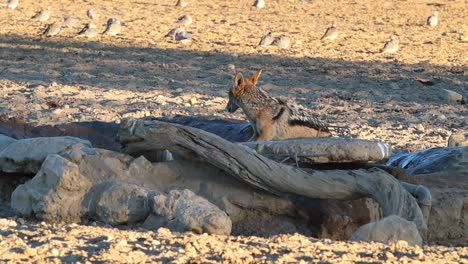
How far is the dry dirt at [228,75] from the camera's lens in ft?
17.5

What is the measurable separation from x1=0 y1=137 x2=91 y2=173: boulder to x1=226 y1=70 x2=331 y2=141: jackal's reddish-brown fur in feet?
6.95

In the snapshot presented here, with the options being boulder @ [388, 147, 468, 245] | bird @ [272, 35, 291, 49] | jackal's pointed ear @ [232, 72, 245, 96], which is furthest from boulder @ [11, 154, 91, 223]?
bird @ [272, 35, 291, 49]

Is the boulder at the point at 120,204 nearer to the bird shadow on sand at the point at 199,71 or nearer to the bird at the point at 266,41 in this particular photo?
the bird shadow on sand at the point at 199,71

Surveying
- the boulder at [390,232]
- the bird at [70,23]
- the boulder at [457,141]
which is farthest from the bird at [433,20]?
the boulder at [390,232]

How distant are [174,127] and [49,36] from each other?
33.3 ft

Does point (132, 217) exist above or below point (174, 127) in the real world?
below

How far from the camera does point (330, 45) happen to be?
51.6 feet

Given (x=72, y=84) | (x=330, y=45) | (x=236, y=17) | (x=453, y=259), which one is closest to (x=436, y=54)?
(x=330, y=45)

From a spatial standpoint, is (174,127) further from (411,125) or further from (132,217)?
(411,125)

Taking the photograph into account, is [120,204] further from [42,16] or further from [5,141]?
[42,16]

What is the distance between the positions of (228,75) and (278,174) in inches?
274

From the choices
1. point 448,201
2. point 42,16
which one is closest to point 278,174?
point 448,201

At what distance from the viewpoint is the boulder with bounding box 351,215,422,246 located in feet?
18.7

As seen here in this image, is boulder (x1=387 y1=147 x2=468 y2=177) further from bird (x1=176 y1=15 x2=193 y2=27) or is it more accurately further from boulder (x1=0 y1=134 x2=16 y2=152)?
bird (x1=176 y1=15 x2=193 y2=27)
